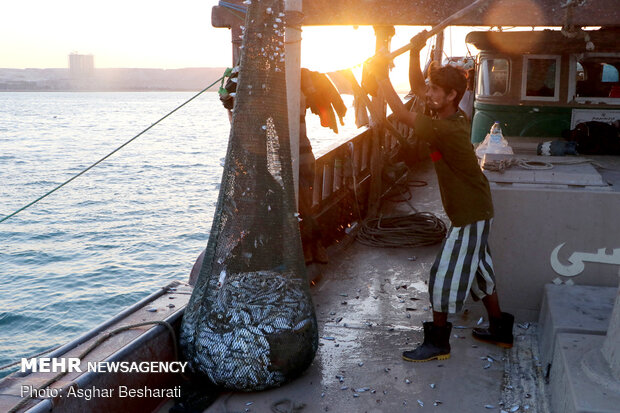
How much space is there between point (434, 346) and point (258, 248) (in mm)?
1592

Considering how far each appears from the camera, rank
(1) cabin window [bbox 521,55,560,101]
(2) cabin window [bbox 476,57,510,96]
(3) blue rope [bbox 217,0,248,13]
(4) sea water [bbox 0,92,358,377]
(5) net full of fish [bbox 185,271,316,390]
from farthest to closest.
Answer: (4) sea water [bbox 0,92,358,377]
(2) cabin window [bbox 476,57,510,96]
(1) cabin window [bbox 521,55,560,101]
(3) blue rope [bbox 217,0,248,13]
(5) net full of fish [bbox 185,271,316,390]

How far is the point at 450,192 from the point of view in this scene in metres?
4.43

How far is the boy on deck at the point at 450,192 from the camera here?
166 inches

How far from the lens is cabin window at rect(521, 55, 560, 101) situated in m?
9.28

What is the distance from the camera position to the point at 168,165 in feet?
153

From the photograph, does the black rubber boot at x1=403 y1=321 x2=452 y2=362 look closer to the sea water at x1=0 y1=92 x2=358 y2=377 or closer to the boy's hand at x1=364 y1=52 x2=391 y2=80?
the boy's hand at x1=364 y1=52 x2=391 y2=80

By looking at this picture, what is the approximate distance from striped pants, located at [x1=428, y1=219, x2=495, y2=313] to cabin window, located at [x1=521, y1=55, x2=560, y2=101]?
18.6ft

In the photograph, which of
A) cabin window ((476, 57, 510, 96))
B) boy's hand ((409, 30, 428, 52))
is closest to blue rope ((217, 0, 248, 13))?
boy's hand ((409, 30, 428, 52))

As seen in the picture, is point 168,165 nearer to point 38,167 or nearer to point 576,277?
point 38,167

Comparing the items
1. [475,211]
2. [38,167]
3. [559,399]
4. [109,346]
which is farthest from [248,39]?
[38,167]

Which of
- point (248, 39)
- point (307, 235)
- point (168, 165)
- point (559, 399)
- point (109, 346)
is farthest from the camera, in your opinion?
point (168, 165)

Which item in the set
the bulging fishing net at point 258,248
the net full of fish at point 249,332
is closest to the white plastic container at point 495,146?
the bulging fishing net at point 258,248

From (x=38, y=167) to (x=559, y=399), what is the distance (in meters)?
43.2

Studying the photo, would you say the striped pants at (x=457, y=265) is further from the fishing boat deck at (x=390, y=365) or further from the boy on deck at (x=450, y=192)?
the fishing boat deck at (x=390, y=365)
